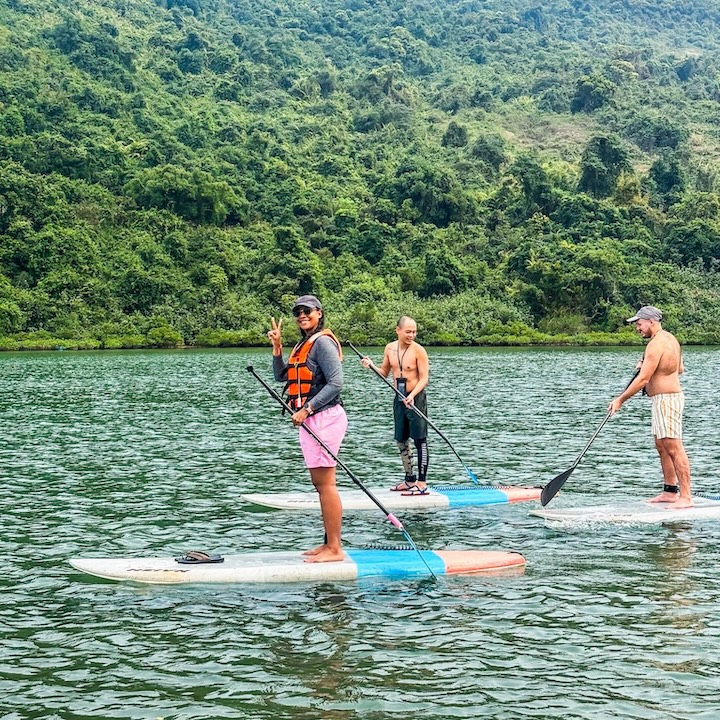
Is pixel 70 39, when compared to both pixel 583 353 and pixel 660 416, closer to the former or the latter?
pixel 583 353

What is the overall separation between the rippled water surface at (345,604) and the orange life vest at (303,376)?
1869mm

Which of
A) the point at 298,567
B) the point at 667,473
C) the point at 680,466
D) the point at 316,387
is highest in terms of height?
the point at 316,387

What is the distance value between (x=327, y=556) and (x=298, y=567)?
376 mm

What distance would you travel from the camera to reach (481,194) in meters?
109

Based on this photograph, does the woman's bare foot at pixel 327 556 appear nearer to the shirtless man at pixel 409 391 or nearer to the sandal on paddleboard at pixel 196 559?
the sandal on paddleboard at pixel 196 559

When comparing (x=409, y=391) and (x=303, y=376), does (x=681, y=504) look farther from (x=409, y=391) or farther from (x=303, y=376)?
(x=303, y=376)

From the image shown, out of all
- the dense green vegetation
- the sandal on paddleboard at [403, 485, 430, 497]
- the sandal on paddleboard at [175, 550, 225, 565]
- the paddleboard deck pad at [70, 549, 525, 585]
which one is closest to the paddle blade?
the sandal on paddleboard at [403, 485, 430, 497]

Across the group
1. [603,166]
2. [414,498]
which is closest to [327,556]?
[414,498]

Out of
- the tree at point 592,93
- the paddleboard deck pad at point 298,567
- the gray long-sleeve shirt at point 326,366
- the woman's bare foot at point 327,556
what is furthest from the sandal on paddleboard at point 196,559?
the tree at point 592,93

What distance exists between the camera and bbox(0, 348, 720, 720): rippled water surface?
738 centimetres

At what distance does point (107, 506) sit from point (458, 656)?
7.75 metres

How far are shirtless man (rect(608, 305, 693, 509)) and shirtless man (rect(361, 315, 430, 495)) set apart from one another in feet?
8.81

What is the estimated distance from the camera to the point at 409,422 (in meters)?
14.5

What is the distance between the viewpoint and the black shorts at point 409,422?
47.1 ft
